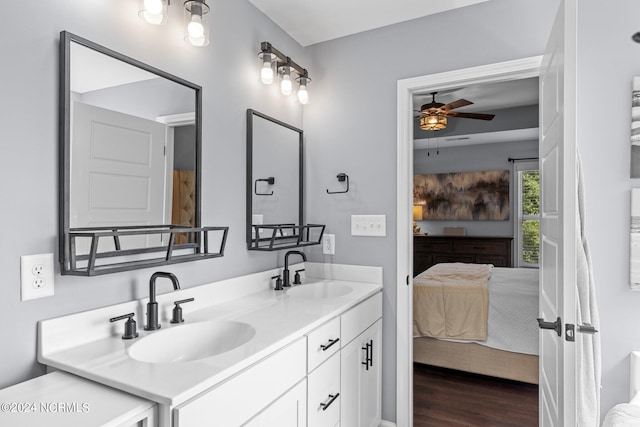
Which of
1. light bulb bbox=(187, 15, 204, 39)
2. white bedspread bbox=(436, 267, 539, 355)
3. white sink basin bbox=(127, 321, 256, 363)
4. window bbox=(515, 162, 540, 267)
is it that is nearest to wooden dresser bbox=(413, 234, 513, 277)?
window bbox=(515, 162, 540, 267)

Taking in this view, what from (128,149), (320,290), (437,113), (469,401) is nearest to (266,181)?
(320,290)

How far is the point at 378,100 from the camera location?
7.41 feet

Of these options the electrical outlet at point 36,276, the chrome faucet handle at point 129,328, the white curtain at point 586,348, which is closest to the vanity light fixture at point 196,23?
the electrical outlet at point 36,276

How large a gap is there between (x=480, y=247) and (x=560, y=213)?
462cm

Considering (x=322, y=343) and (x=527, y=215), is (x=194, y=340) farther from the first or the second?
(x=527, y=215)

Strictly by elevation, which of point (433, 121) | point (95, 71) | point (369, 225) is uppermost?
point (433, 121)

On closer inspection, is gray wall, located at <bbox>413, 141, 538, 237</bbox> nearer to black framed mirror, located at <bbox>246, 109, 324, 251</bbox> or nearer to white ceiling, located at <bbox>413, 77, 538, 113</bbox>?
white ceiling, located at <bbox>413, 77, 538, 113</bbox>

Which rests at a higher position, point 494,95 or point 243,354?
point 494,95

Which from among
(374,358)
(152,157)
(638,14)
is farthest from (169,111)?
(638,14)

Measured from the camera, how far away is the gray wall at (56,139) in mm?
1041

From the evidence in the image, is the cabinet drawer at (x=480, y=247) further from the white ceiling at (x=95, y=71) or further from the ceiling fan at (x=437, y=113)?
the white ceiling at (x=95, y=71)

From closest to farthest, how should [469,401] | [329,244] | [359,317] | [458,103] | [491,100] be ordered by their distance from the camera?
[359,317] → [329,244] → [469,401] → [458,103] → [491,100]

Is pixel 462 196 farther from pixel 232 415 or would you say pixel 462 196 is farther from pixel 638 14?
pixel 232 415

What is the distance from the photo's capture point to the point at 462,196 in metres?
6.04
